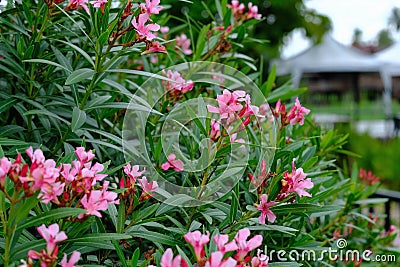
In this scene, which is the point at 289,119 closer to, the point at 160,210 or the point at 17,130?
the point at 160,210

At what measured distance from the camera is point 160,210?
104cm

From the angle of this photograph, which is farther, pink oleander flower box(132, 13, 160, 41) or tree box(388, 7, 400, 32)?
tree box(388, 7, 400, 32)

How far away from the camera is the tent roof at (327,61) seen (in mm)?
13172

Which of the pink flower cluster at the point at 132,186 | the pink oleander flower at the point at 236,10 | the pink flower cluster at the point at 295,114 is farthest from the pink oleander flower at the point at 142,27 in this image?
the pink oleander flower at the point at 236,10

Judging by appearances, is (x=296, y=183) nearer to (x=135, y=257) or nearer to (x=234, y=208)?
(x=234, y=208)

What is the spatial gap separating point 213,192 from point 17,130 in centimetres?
47

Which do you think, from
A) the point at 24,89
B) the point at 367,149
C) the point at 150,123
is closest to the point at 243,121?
the point at 150,123

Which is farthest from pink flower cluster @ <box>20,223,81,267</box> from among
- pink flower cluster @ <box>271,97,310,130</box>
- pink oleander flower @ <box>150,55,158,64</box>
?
pink oleander flower @ <box>150,55,158,64</box>

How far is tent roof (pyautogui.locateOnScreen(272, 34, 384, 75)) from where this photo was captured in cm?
1317

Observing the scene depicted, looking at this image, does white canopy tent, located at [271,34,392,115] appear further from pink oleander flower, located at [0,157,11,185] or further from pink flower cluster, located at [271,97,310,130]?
pink oleander flower, located at [0,157,11,185]

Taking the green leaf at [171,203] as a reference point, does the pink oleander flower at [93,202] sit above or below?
above

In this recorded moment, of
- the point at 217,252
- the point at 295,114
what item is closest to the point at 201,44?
the point at 295,114

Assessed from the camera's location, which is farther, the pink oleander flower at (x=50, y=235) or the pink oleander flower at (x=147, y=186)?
the pink oleander flower at (x=147, y=186)

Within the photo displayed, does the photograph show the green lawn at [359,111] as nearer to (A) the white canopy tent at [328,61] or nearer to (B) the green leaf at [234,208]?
(A) the white canopy tent at [328,61]
